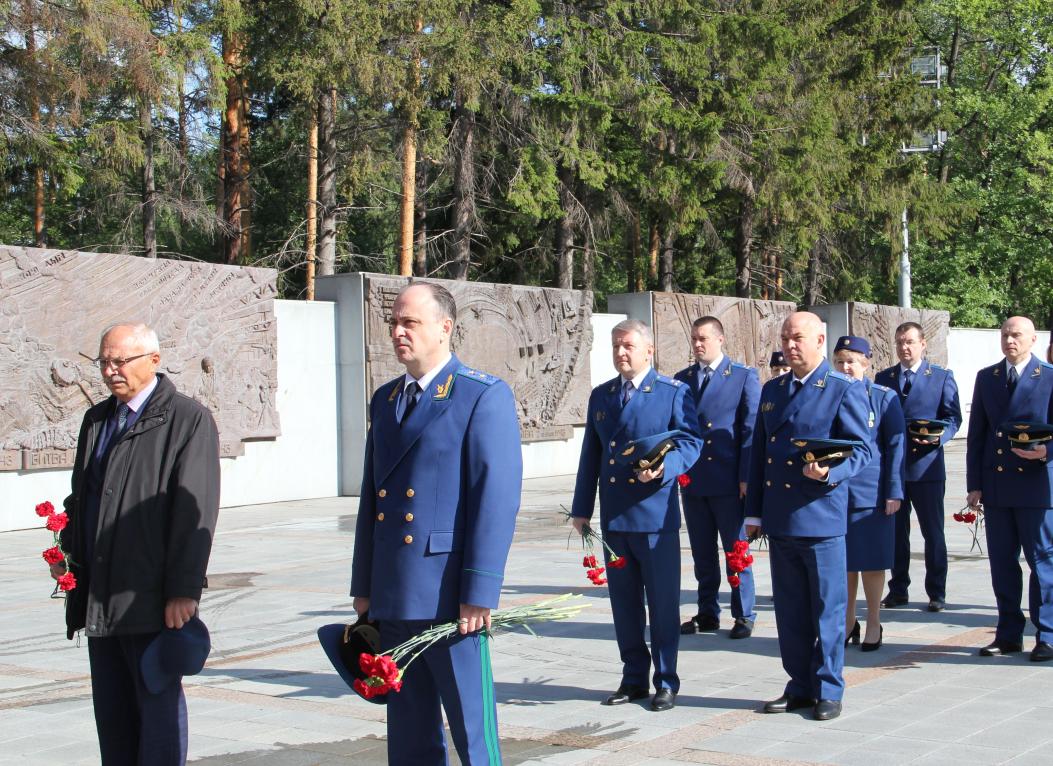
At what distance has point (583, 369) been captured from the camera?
20656 millimetres

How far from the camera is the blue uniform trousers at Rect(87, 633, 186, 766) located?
4023 mm

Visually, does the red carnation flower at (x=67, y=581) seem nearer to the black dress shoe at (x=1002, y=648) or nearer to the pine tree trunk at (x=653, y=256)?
the black dress shoe at (x=1002, y=648)

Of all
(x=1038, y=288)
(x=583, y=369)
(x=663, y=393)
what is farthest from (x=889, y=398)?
(x=1038, y=288)

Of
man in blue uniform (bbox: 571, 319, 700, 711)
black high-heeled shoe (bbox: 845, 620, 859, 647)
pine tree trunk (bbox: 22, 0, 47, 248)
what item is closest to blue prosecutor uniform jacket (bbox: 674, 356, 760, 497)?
black high-heeled shoe (bbox: 845, 620, 859, 647)

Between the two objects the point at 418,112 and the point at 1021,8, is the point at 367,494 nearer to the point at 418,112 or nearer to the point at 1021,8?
the point at 418,112

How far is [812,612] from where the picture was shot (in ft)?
18.6

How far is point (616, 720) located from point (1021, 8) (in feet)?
118

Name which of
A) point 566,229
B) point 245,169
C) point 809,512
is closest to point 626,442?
point 809,512

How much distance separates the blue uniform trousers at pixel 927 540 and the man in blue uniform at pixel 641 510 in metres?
2.84

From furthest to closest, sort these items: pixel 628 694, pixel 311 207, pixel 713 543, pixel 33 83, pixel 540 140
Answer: pixel 311 207, pixel 540 140, pixel 33 83, pixel 713 543, pixel 628 694

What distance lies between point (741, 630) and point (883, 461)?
132 centimetres

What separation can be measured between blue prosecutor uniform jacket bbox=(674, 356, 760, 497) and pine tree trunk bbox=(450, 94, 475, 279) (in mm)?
16051

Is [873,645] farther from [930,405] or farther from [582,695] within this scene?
[930,405]

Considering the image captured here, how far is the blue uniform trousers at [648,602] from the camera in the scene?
5.83m
